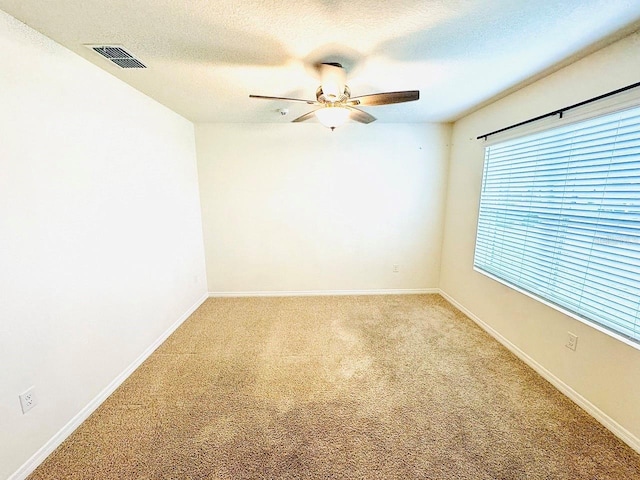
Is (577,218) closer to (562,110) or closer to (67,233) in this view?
(562,110)

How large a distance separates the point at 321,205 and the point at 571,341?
9.19 ft

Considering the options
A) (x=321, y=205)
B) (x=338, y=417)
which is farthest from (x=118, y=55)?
(x=338, y=417)

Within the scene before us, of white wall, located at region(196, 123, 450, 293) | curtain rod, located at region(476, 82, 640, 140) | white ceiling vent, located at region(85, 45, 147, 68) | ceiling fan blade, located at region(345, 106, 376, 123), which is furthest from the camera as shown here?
white wall, located at region(196, 123, 450, 293)

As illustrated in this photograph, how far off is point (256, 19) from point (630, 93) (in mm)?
2207

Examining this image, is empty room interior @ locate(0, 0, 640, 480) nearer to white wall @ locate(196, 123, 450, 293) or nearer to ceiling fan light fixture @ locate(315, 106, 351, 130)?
ceiling fan light fixture @ locate(315, 106, 351, 130)

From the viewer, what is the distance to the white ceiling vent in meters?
1.62

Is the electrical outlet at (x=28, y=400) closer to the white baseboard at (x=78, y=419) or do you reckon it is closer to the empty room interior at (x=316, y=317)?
the empty room interior at (x=316, y=317)

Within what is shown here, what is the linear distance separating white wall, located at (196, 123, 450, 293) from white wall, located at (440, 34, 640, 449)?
43 cm

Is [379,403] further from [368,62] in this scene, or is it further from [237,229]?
[237,229]

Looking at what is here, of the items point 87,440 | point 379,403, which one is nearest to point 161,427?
point 87,440

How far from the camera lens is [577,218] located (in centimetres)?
178

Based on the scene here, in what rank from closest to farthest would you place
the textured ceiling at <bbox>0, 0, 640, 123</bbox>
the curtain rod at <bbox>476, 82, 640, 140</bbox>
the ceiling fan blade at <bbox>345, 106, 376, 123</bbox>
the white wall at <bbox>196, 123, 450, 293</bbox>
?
the textured ceiling at <bbox>0, 0, 640, 123</bbox> → the curtain rod at <bbox>476, 82, 640, 140</bbox> → the ceiling fan blade at <bbox>345, 106, 376, 123</bbox> → the white wall at <bbox>196, 123, 450, 293</bbox>

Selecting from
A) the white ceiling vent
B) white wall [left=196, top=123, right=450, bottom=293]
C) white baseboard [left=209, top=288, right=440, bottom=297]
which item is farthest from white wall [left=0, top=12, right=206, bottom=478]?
white baseboard [left=209, top=288, right=440, bottom=297]

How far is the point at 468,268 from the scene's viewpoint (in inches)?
121
